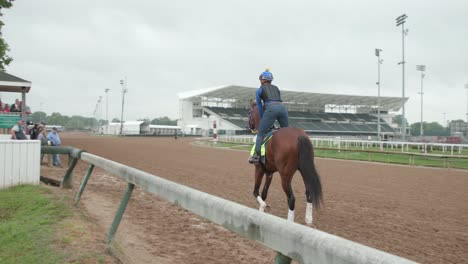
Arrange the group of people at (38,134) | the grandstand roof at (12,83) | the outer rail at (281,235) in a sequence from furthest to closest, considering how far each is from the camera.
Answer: the grandstand roof at (12,83), the group of people at (38,134), the outer rail at (281,235)

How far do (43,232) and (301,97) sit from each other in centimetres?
7384

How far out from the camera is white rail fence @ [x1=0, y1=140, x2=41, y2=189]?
23.3ft

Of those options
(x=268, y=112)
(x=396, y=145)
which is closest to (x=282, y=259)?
(x=268, y=112)

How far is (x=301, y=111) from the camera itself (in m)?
82.3

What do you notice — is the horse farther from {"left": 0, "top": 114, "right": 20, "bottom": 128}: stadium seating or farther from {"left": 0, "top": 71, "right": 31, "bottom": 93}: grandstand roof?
{"left": 0, "top": 114, "right": 20, "bottom": 128}: stadium seating

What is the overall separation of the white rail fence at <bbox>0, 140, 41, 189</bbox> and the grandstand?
59810mm

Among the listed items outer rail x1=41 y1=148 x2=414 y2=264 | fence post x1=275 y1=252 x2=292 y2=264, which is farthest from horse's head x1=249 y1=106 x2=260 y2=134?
fence post x1=275 y1=252 x2=292 y2=264

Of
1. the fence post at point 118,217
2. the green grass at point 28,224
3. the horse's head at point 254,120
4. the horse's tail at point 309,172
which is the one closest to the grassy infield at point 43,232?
the green grass at point 28,224

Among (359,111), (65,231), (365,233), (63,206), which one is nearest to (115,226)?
(65,231)

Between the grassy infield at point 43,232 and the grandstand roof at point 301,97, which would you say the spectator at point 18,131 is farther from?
the grandstand roof at point 301,97

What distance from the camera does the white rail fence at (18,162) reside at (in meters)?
7.10

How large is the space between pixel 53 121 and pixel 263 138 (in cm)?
15678

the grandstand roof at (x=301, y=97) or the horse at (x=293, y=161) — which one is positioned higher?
the grandstand roof at (x=301, y=97)

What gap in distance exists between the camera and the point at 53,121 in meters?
146
